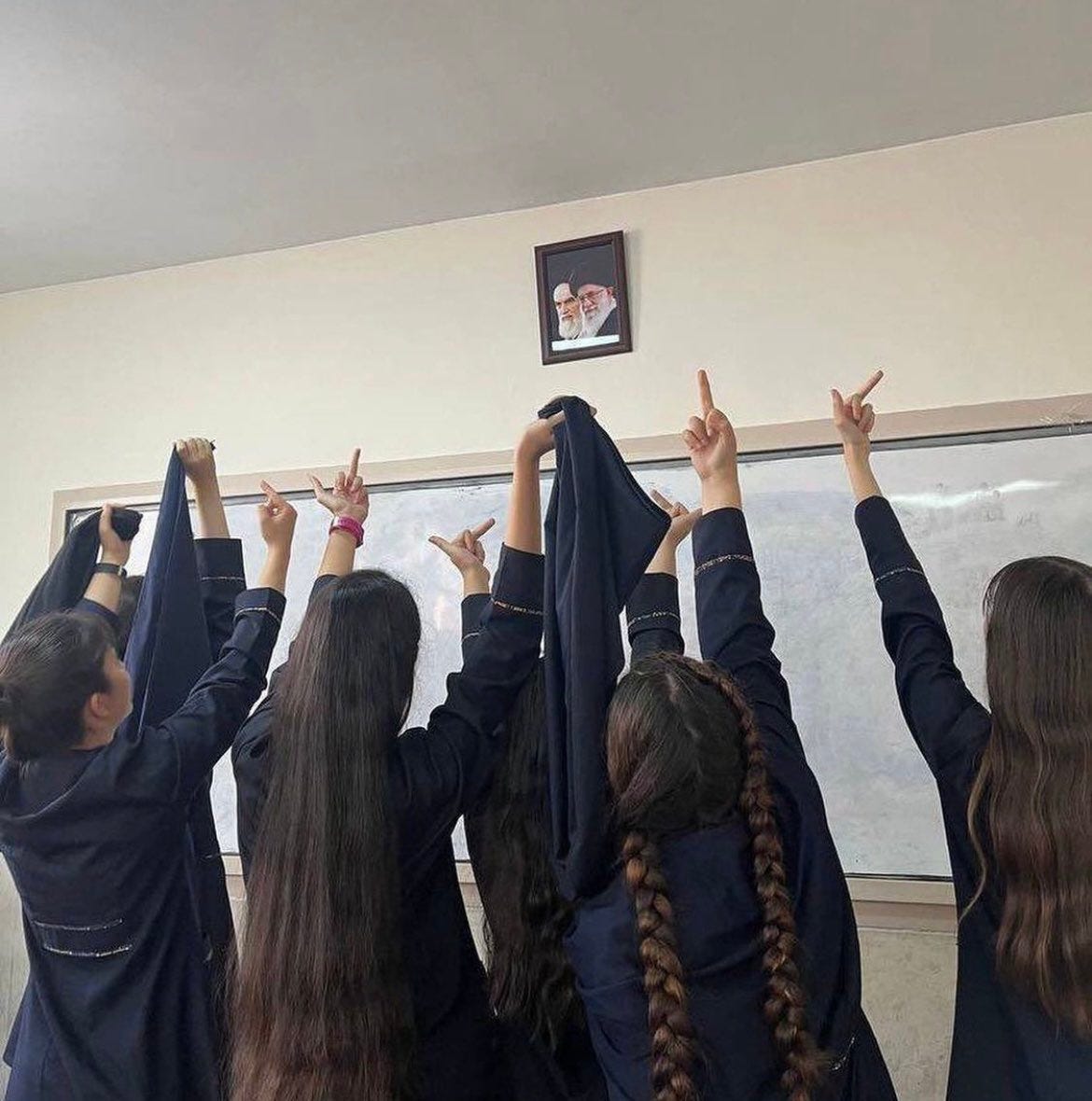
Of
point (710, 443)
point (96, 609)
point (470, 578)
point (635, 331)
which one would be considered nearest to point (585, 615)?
point (710, 443)

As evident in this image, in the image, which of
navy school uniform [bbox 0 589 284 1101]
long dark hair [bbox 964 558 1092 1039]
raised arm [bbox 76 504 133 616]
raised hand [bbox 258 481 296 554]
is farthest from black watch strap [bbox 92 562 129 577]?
long dark hair [bbox 964 558 1092 1039]

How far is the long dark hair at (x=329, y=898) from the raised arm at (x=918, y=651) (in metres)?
0.59

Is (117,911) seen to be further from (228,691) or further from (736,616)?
(736,616)

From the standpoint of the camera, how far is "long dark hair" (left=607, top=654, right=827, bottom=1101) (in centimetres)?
84

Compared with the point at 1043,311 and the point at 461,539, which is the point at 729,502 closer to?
the point at 461,539

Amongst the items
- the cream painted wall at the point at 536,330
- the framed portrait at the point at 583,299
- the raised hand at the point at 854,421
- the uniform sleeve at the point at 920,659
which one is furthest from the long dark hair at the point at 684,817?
the framed portrait at the point at 583,299

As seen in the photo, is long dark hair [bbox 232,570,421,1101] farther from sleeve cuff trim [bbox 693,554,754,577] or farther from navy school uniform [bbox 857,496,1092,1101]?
navy school uniform [bbox 857,496,1092,1101]

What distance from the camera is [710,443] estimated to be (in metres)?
1.22

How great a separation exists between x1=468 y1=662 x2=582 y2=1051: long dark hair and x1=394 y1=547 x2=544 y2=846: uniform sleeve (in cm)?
3

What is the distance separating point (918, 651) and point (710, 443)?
37 cm

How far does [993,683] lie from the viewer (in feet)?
3.14

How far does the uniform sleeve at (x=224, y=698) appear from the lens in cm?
111

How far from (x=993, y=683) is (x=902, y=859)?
855mm

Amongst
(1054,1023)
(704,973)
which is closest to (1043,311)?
(1054,1023)
